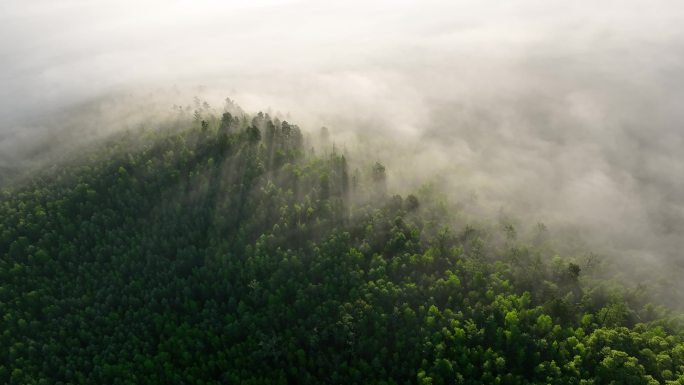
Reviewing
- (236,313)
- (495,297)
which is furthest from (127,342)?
(495,297)

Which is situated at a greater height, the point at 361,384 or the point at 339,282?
the point at 339,282

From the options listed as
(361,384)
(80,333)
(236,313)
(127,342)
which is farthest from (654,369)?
(80,333)

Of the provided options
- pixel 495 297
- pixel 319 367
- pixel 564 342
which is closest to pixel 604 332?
pixel 564 342

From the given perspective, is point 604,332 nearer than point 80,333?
Yes

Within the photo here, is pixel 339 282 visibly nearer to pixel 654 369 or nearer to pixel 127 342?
pixel 127 342

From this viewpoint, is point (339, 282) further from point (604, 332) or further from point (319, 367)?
point (604, 332)

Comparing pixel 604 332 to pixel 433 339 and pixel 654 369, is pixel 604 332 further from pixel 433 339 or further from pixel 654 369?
pixel 433 339

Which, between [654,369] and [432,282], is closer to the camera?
[654,369]

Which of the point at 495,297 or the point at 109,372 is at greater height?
the point at 495,297
